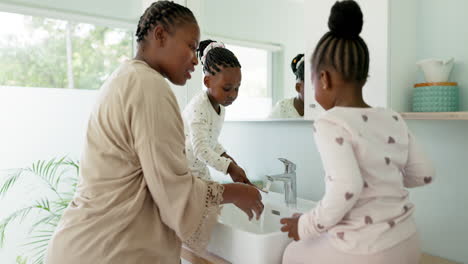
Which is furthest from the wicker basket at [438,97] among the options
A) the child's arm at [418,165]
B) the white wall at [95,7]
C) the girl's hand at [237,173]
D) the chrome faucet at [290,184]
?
the white wall at [95,7]

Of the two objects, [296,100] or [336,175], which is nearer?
[336,175]

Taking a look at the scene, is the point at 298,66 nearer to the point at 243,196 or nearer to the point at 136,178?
the point at 243,196

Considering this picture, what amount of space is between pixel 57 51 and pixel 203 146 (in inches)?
48.8

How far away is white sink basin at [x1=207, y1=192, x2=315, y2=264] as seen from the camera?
1.05 metres

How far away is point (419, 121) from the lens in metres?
1.25

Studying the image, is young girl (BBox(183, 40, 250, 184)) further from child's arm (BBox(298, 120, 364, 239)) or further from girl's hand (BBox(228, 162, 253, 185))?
child's arm (BBox(298, 120, 364, 239))

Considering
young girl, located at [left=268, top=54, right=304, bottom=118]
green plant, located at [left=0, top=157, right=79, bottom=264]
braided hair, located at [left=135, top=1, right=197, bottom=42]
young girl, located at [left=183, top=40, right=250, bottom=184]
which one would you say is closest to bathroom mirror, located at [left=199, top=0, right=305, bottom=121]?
young girl, located at [left=268, top=54, right=304, bottom=118]

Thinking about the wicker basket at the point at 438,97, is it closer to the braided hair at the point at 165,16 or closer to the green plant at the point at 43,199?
the braided hair at the point at 165,16

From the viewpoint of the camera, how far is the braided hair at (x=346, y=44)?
77cm

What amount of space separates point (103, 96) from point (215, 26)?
123cm

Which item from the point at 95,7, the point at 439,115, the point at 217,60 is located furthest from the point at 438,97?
the point at 95,7

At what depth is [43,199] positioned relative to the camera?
6.71ft

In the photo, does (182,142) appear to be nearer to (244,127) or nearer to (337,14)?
(337,14)

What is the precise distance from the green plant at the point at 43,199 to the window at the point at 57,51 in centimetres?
45
